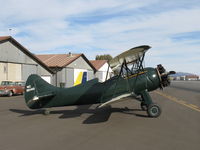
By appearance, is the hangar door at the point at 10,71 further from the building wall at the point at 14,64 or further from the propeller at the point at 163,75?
the propeller at the point at 163,75

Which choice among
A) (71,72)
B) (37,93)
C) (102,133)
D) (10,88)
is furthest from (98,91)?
(71,72)

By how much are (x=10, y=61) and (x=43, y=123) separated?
18.6m

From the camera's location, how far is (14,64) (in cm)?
2530

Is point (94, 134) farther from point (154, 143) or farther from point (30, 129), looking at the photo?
point (30, 129)

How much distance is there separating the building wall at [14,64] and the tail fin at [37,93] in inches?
608

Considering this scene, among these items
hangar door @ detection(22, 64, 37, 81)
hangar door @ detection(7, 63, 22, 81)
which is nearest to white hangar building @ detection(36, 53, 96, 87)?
hangar door @ detection(22, 64, 37, 81)

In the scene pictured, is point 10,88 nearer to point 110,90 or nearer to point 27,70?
point 27,70

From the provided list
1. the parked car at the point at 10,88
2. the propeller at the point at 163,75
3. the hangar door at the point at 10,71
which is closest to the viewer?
the propeller at the point at 163,75

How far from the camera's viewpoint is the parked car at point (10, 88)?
20750 mm

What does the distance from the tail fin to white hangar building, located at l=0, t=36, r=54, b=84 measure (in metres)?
15.4

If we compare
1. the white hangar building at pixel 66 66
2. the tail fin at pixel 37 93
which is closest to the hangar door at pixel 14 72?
the white hangar building at pixel 66 66

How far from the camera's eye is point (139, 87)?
9.35 meters

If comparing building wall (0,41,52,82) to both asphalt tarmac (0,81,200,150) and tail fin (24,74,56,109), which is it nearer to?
tail fin (24,74,56,109)

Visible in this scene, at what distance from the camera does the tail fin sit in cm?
938
